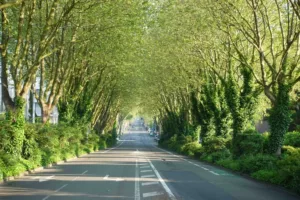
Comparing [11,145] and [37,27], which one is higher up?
[37,27]

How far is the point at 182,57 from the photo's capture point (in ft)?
129

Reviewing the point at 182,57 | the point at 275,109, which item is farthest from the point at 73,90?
the point at 275,109

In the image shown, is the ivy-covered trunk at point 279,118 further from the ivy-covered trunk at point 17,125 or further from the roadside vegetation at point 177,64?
the ivy-covered trunk at point 17,125

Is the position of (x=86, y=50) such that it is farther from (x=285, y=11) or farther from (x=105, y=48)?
(x=285, y=11)

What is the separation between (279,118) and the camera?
2330 centimetres

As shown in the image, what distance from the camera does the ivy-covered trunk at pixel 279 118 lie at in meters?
22.8

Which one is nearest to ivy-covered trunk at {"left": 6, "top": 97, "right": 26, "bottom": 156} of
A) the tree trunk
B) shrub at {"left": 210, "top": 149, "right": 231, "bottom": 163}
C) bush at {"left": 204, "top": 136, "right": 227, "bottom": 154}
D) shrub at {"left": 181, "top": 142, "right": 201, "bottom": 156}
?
the tree trunk

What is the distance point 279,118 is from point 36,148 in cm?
1454

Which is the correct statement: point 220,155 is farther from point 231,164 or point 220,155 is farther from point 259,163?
point 259,163

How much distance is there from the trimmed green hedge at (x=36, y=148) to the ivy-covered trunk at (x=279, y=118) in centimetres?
1355

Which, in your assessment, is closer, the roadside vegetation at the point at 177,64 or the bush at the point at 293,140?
the roadside vegetation at the point at 177,64

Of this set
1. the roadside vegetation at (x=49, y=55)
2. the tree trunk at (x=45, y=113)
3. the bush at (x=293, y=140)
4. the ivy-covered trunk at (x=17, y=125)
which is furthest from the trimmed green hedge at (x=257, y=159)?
the tree trunk at (x=45, y=113)

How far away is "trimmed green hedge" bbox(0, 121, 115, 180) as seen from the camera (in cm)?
2116

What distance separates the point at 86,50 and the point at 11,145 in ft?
45.1
